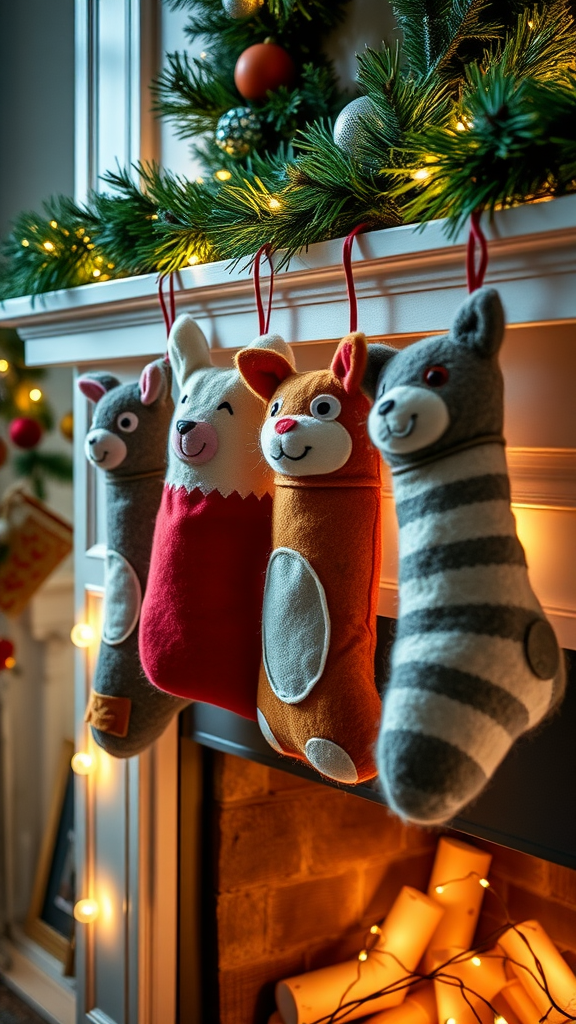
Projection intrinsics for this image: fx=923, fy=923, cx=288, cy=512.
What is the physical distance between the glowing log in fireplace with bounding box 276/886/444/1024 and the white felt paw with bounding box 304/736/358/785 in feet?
2.20

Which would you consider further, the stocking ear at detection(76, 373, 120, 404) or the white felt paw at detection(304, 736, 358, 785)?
the stocking ear at detection(76, 373, 120, 404)

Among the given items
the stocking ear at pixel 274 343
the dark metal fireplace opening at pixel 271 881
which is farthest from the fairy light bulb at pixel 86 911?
the stocking ear at pixel 274 343

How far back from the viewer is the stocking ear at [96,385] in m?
1.13

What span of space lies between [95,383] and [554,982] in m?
0.97

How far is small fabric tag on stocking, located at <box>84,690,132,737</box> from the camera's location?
109 centimetres

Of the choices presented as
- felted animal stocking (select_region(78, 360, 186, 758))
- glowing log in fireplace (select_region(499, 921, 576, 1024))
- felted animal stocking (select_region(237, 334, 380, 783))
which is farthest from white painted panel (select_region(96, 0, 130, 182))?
glowing log in fireplace (select_region(499, 921, 576, 1024))

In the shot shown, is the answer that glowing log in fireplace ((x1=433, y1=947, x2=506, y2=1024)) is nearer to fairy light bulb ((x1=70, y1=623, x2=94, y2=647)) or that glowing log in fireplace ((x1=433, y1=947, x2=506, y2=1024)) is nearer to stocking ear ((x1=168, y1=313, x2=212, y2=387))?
fairy light bulb ((x1=70, y1=623, x2=94, y2=647))

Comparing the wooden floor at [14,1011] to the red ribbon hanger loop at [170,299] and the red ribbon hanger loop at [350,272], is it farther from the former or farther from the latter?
the red ribbon hanger loop at [350,272]

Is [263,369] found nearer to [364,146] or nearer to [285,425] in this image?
[285,425]

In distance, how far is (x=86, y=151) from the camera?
4.78ft

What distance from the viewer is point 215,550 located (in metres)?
0.90

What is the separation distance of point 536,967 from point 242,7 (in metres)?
1.27

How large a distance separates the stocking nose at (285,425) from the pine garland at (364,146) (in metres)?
0.20

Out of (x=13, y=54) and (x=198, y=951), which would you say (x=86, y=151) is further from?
(x=198, y=951)
